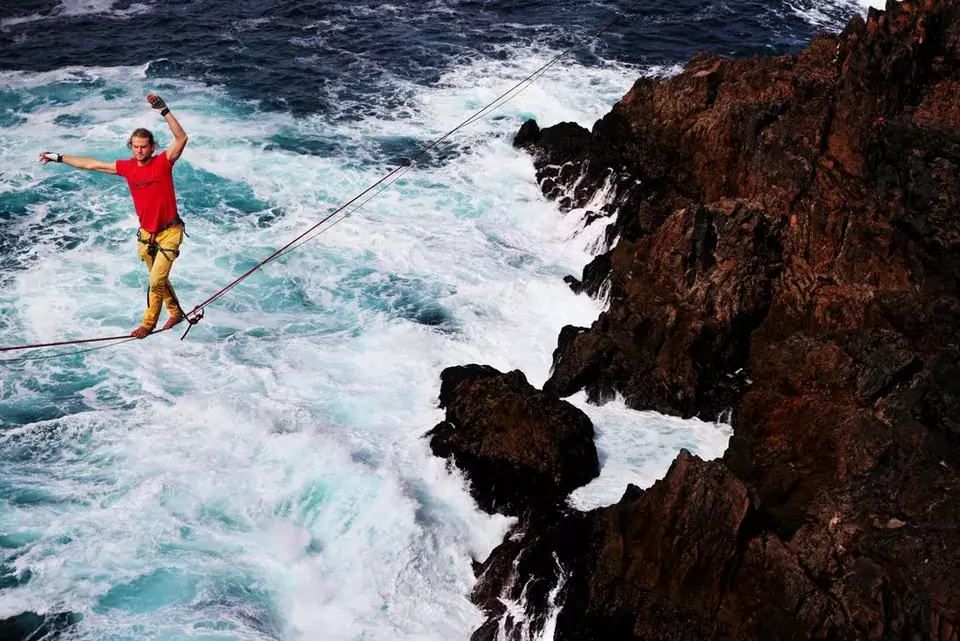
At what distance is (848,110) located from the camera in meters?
19.9

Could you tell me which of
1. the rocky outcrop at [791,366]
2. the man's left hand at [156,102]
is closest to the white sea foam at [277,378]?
the rocky outcrop at [791,366]

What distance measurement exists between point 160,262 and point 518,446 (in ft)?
26.2

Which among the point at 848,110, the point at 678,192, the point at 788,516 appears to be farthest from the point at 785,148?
the point at 788,516

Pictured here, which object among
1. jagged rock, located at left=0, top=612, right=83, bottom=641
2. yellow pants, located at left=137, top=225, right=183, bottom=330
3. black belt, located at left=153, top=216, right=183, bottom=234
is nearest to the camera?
black belt, located at left=153, top=216, right=183, bottom=234

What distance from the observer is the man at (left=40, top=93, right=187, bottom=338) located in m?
11.5

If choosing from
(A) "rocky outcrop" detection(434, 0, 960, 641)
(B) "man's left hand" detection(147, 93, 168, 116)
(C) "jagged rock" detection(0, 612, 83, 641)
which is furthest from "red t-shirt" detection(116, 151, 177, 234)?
(A) "rocky outcrop" detection(434, 0, 960, 641)

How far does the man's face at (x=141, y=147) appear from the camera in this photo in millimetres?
11570

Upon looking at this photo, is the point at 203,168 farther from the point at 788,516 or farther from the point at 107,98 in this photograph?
the point at 788,516

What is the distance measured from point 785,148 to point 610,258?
563cm

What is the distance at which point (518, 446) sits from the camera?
18062mm

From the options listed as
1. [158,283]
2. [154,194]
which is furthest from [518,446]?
[154,194]

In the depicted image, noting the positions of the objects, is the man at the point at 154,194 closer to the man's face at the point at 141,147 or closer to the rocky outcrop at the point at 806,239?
the man's face at the point at 141,147

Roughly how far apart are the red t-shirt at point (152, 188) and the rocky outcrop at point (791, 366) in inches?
323

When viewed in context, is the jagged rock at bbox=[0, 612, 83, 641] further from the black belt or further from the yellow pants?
the black belt
